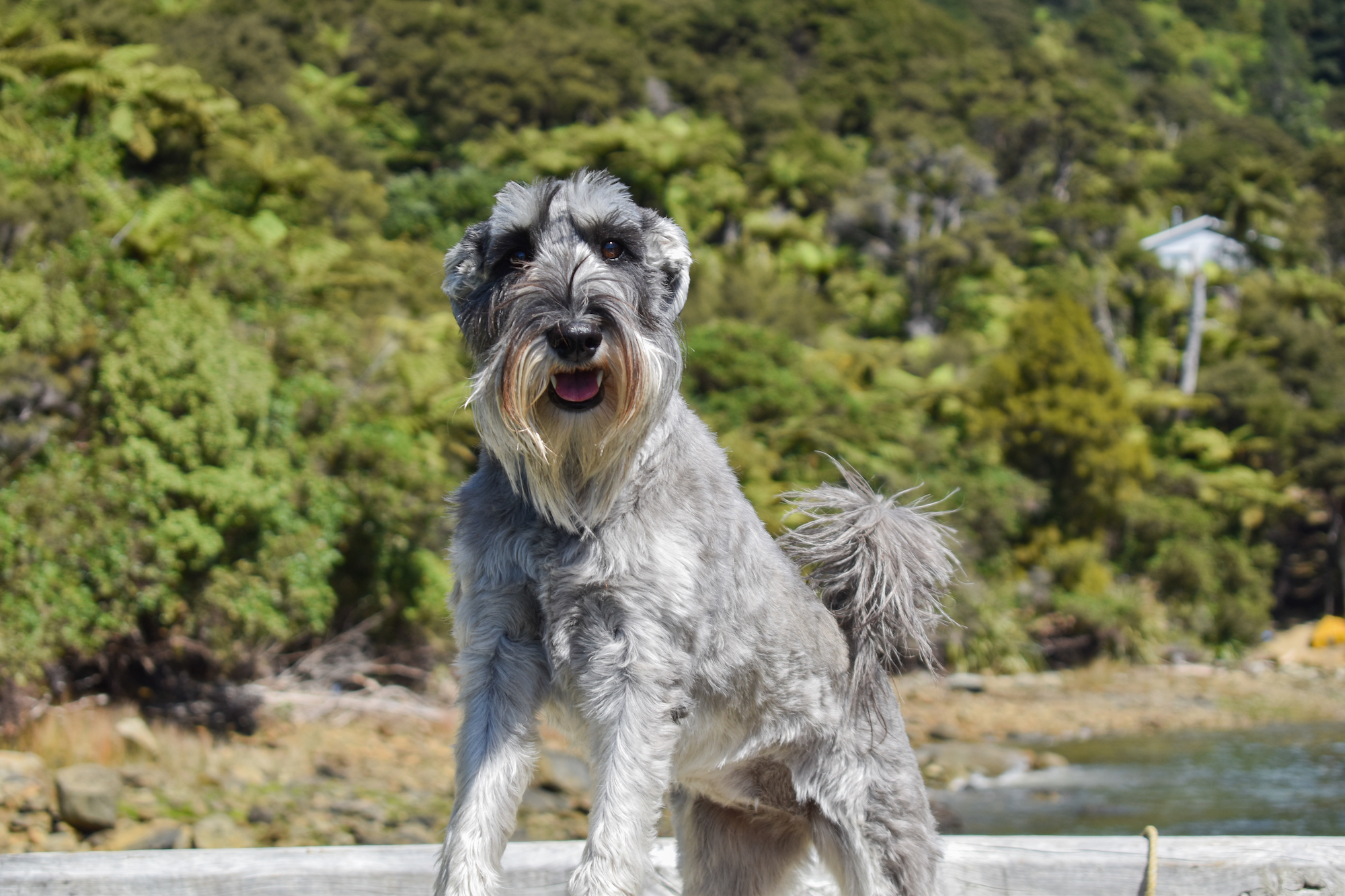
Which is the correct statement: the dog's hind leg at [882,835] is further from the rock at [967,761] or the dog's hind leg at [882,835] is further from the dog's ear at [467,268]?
the rock at [967,761]

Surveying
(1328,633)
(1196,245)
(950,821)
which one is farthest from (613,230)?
(1196,245)

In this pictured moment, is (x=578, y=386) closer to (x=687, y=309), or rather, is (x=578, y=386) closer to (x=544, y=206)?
(x=544, y=206)

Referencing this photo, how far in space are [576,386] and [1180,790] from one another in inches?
534

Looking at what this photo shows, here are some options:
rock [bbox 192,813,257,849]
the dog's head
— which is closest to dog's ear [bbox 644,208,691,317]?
the dog's head

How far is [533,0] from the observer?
50.4 metres

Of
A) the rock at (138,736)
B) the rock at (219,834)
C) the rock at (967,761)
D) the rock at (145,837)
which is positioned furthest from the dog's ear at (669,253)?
the rock at (967,761)

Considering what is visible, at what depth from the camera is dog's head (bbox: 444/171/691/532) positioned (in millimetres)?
2785

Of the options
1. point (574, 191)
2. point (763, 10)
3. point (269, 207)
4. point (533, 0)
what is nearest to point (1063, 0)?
point (763, 10)

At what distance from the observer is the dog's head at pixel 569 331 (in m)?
2.79

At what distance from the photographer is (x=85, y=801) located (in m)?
9.05

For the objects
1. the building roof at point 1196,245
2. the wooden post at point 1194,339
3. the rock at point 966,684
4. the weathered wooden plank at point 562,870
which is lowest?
the rock at point 966,684

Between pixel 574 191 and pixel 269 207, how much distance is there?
21730 mm

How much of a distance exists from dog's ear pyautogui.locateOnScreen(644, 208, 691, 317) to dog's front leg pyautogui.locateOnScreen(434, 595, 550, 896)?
93cm

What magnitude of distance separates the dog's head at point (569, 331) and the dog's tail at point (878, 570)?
2.96 feet
